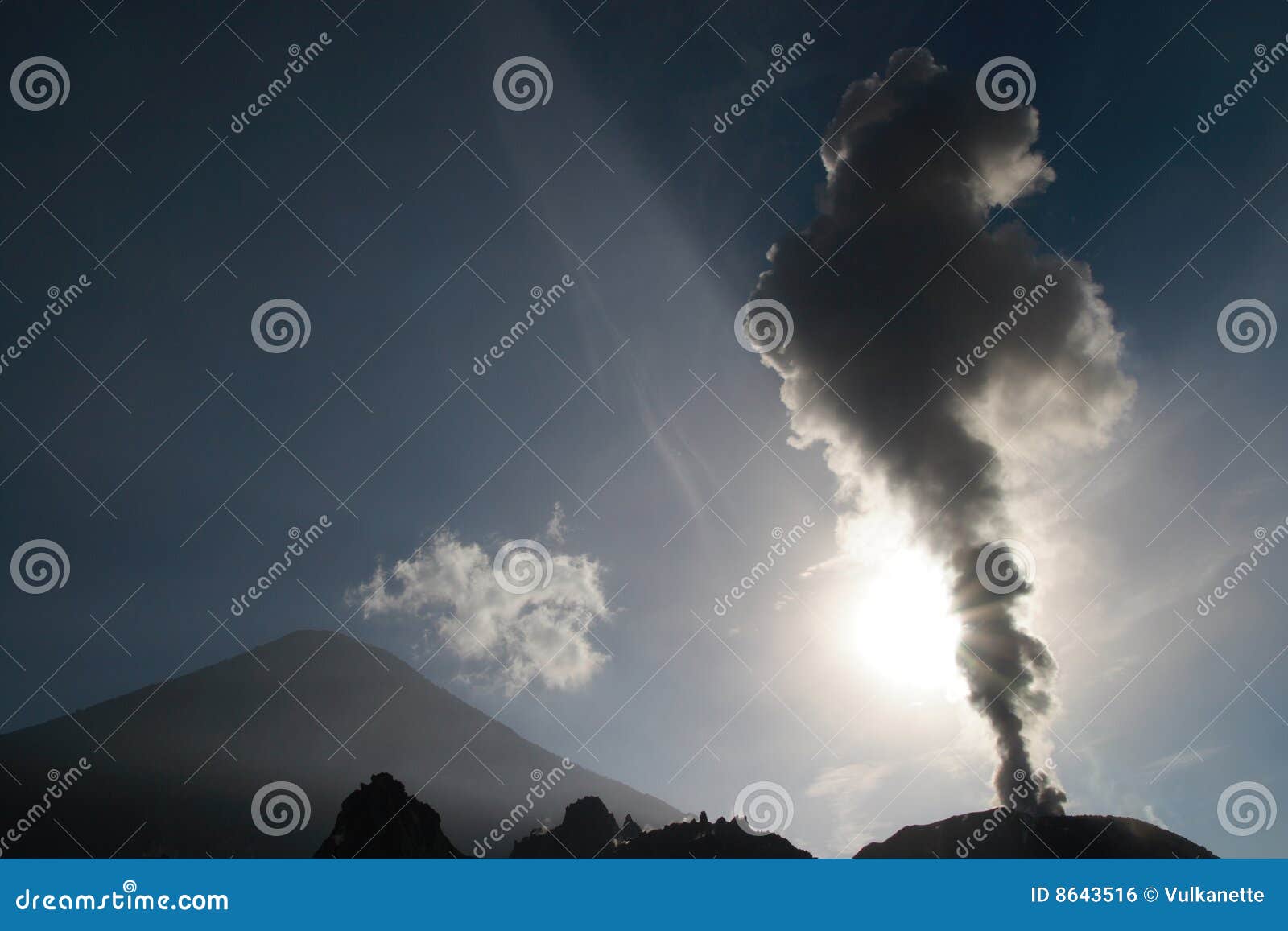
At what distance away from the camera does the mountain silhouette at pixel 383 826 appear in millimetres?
68500

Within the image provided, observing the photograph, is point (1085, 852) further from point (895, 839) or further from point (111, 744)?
point (111, 744)

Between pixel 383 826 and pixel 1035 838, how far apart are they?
58488 mm

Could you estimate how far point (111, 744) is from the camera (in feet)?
650

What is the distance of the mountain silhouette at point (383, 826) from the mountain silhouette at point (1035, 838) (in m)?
44.4

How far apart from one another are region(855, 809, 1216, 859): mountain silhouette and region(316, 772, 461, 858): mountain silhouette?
4440cm

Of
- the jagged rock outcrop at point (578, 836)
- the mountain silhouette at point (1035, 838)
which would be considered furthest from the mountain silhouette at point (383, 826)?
the mountain silhouette at point (1035, 838)

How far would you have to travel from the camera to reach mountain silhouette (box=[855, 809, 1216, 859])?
4512 centimetres

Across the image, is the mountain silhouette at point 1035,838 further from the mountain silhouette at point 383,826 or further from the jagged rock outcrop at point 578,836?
the mountain silhouette at point 383,826

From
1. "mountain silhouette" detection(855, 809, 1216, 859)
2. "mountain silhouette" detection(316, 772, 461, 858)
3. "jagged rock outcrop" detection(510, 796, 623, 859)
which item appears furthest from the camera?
"jagged rock outcrop" detection(510, 796, 623, 859)

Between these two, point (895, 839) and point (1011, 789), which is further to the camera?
point (895, 839)

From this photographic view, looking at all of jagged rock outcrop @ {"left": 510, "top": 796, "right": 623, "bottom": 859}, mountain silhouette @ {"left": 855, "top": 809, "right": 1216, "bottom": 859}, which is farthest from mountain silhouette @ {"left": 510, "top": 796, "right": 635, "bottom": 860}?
mountain silhouette @ {"left": 855, "top": 809, "right": 1216, "bottom": 859}

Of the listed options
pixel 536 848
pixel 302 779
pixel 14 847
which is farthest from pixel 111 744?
pixel 536 848

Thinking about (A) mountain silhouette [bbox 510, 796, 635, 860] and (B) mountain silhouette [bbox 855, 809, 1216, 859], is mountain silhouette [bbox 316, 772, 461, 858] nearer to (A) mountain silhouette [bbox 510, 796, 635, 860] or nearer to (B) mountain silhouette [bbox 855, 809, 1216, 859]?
(A) mountain silhouette [bbox 510, 796, 635, 860]
